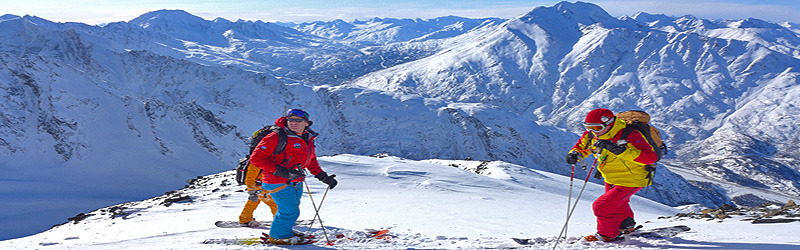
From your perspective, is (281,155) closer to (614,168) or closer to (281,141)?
(281,141)

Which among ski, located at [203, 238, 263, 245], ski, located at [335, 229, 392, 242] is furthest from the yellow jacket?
ski, located at [203, 238, 263, 245]

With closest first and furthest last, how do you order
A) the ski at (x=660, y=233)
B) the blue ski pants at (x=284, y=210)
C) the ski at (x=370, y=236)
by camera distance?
the ski at (x=660, y=233), the blue ski pants at (x=284, y=210), the ski at (x=370, y=236)

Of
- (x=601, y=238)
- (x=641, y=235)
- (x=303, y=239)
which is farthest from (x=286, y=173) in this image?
(x=641, y=235)

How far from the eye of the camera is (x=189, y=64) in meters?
139

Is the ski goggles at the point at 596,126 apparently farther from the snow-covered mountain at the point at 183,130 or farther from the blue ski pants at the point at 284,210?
the blue ski pants at the point at 284,210

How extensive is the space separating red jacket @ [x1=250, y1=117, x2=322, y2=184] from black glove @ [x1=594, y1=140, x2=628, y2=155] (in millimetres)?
4721

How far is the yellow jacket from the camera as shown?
6.87 metres

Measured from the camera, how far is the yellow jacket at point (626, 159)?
6871 mm

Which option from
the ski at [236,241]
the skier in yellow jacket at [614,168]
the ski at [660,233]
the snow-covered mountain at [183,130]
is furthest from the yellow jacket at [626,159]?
the ski at [236,241]

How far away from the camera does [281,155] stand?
7.91m

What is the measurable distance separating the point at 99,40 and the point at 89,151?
17194cm

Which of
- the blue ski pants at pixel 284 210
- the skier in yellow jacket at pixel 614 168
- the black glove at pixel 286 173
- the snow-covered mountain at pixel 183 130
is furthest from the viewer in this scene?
the snow-covered mountain at pixel 183 130

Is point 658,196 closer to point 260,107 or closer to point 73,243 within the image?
point 260,107

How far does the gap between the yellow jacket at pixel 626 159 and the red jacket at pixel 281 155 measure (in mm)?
4887
